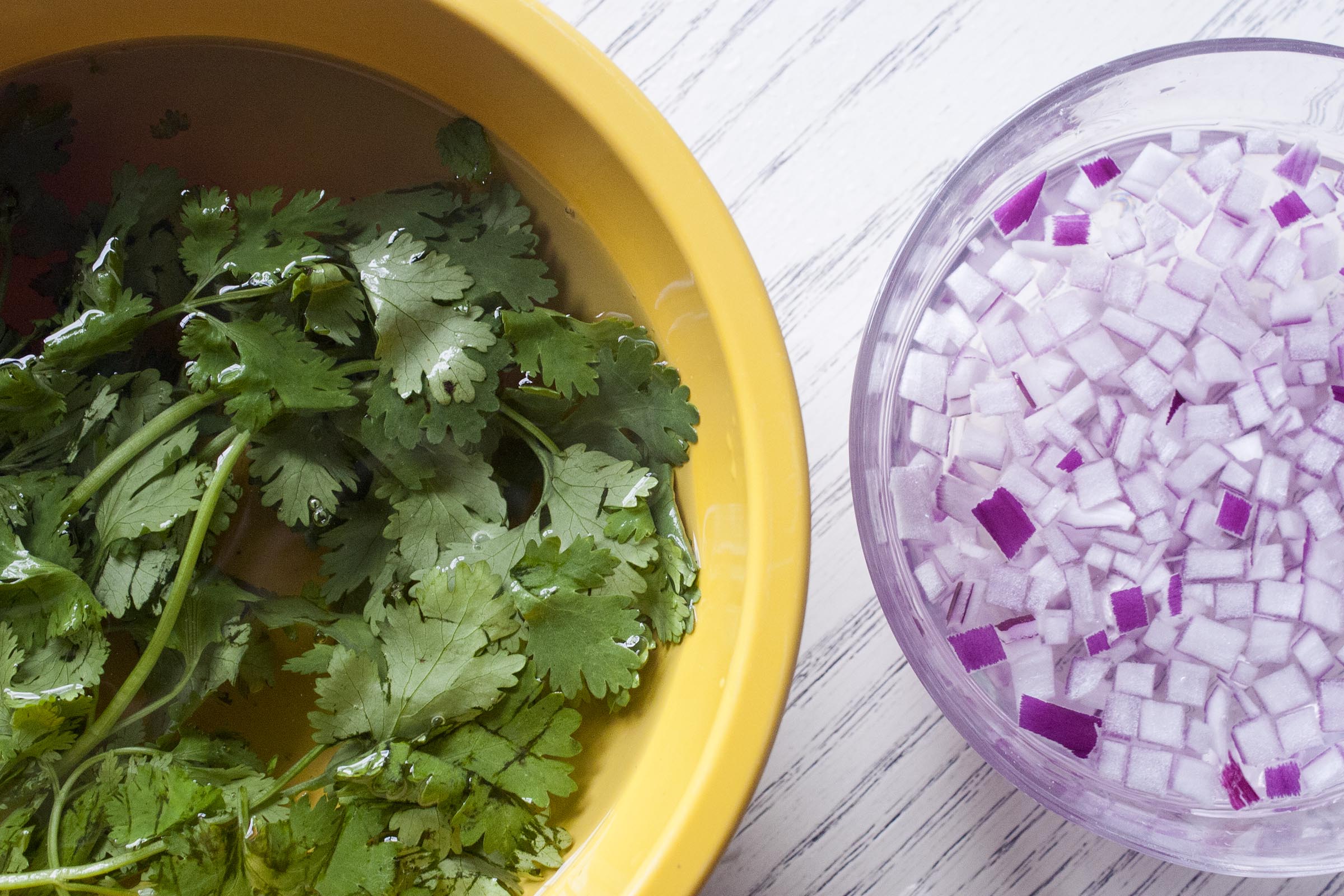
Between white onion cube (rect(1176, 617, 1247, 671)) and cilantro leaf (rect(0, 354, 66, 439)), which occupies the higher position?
white onion cube (rect(1176, 617, 1247, 671))

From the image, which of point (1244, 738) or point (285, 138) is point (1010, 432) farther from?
point (285, 138)

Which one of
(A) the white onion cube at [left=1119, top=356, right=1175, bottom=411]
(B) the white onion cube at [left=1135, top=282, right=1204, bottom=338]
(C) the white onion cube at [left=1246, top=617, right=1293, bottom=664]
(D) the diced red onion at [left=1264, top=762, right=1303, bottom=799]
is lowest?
(D) the diced red onion at [left=1264, top=762, right=1303, bottom=799]

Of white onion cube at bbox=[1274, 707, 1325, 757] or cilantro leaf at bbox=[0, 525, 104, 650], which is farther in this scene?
white onion cube at bbox=[1274, 707, 1325, 757]

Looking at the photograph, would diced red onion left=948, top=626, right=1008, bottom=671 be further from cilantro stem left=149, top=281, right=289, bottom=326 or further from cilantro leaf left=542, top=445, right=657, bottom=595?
cilantro stem left=149, top=281, right=289, bottom=326

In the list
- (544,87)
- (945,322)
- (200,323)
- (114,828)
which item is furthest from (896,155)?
(114,828)

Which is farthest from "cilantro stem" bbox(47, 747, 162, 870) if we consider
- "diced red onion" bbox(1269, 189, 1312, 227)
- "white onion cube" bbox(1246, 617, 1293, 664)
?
"diced red onion" bbox(1269, 189, 1312, 227)

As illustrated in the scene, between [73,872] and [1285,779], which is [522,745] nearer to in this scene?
[73,872]

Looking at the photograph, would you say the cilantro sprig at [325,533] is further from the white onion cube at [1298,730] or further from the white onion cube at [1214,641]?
the white onion cube at [1298,730]

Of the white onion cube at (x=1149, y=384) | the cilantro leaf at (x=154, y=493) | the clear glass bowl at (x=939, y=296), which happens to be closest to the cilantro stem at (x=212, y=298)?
the cilantro leaf at (x=154, y=493)
